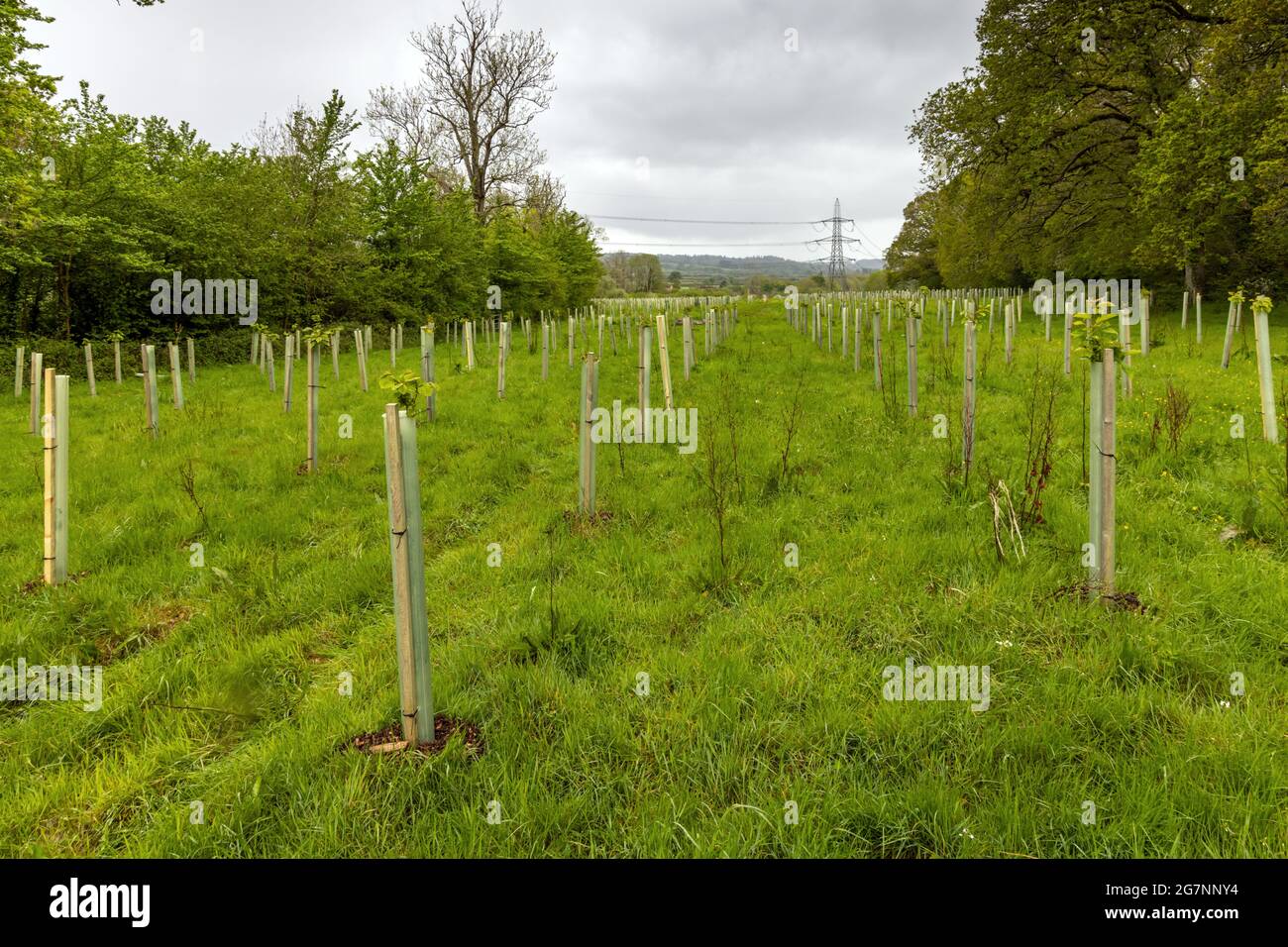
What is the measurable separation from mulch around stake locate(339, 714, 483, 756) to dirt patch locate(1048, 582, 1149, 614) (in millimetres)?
3365

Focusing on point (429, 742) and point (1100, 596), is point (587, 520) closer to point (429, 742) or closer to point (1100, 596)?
point (429, 742)

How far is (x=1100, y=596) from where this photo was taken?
11.6 ft

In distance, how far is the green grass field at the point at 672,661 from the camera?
7.54ft

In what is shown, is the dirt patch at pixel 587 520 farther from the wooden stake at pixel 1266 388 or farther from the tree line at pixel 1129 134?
the tree line at pixel 1129 134

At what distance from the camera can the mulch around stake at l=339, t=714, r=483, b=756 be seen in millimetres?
2654

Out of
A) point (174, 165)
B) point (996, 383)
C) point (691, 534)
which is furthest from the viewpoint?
point (174, 165)

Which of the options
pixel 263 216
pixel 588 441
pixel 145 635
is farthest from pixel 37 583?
pixel 263 216

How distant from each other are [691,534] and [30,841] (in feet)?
12.8

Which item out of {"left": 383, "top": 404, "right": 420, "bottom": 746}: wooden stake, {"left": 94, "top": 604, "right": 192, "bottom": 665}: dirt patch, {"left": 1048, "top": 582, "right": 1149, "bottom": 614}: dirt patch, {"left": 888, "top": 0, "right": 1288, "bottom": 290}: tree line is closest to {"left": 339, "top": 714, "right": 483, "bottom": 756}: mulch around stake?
{"left": 383, "top": 404, "right": 420, "bottom": 746}: wooden stake

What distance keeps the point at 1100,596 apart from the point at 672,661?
2499 millimetres
